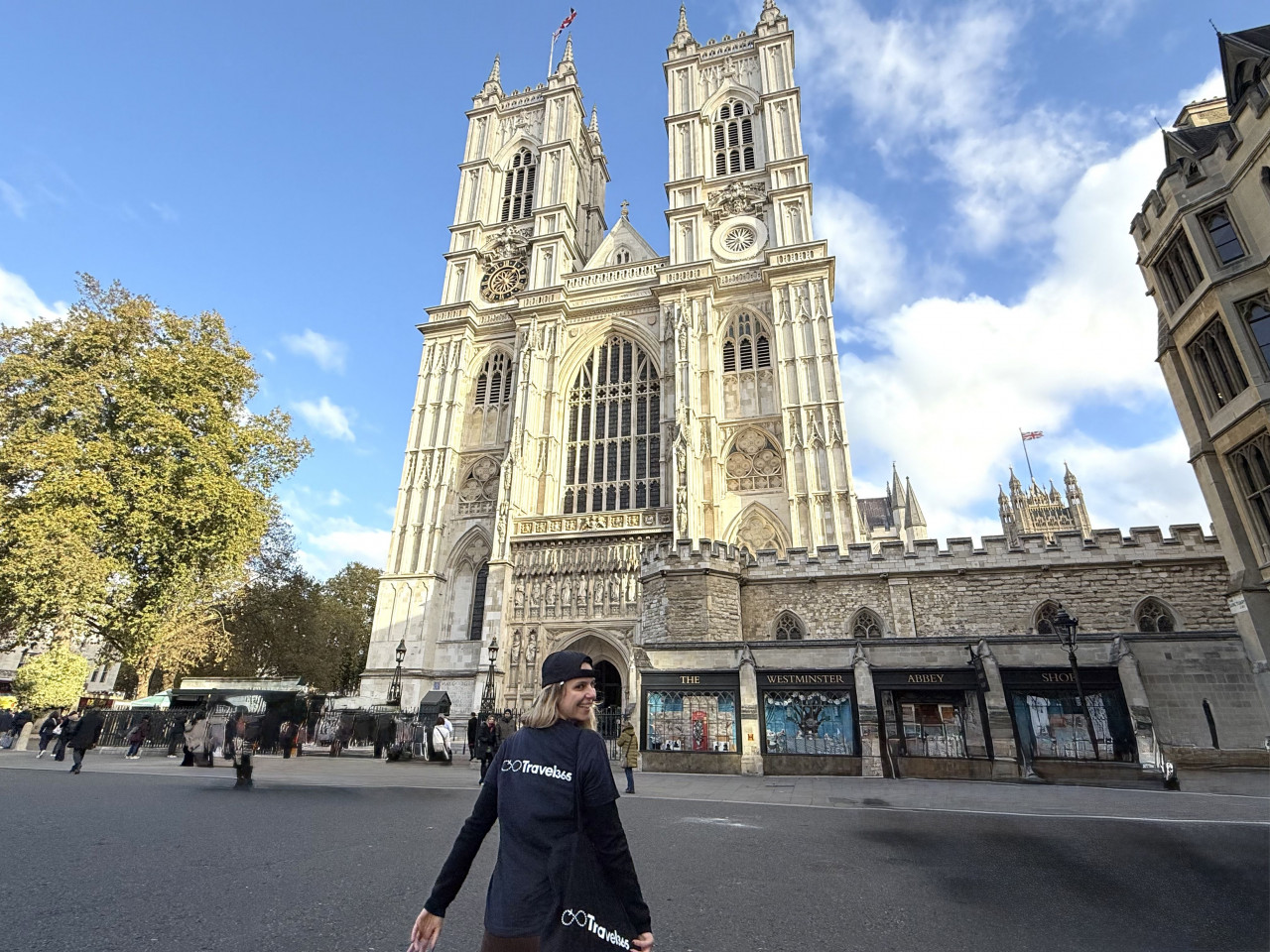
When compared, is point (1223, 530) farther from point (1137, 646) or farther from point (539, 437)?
point (539, 437)

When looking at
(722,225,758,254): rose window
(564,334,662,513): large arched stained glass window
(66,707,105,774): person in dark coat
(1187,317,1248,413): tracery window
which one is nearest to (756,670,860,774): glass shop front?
(1187,317,1248,413): tracery window

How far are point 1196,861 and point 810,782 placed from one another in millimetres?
6252

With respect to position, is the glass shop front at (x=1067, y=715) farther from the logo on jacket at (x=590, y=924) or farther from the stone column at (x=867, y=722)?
the logo on jacket at (x=590, y=924)

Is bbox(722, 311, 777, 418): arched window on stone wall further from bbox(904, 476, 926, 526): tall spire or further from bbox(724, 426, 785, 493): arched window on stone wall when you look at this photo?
bbox(904, 476, 926, 526): tall spire

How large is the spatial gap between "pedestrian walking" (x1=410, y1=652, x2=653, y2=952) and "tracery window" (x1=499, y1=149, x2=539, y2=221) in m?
37.9

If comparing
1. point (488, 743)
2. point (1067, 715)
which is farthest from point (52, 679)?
point (1067, 715)

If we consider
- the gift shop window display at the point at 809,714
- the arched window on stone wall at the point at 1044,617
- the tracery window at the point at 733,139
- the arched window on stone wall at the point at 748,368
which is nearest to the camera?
the gift shop window display at the point at 809,714

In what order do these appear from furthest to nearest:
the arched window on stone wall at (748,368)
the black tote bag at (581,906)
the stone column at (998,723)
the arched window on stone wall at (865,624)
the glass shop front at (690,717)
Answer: the arched window on stone wall at (748,368) < the arched window on stone wall at (865,624) < the glass shop front at (690,717) < the stone column at (998,723) < the black tote bag at (581,906)

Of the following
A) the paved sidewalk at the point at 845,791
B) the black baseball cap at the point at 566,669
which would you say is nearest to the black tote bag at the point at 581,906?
the black baseball cap at the point at 566,669

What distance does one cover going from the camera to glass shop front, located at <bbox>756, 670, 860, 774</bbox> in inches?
469

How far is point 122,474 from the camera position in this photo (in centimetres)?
1823

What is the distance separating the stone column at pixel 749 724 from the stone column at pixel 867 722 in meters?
1.89

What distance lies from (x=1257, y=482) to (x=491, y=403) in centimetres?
2725

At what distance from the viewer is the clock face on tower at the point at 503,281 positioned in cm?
3406
